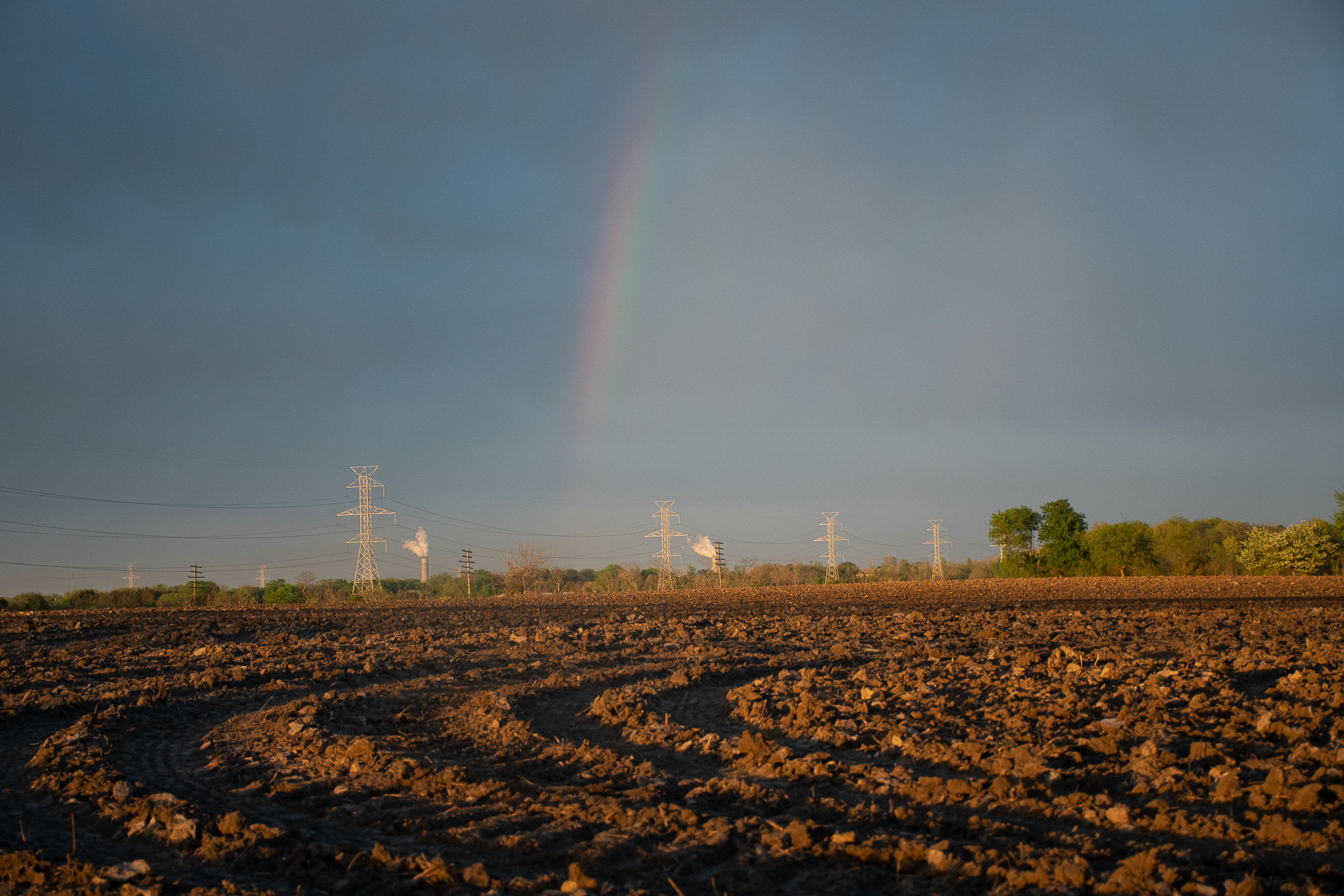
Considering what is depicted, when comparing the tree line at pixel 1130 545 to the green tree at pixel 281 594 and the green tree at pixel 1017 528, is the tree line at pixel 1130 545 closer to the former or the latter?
the green tree at pixel 1017 528

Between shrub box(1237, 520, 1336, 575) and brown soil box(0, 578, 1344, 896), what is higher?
brown soil box(0, 578, 1344, 896)

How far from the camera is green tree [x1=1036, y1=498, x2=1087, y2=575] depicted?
6184 centimetres

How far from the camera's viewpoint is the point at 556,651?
14.2 m

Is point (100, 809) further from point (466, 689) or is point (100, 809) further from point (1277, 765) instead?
point (1277, 765)

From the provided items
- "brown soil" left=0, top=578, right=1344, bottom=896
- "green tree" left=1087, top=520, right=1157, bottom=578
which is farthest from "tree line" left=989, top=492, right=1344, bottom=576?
"brown soil" left=0, top=578, right=1344, bottom=896

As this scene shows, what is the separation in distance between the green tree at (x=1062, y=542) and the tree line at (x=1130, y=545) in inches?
1.7

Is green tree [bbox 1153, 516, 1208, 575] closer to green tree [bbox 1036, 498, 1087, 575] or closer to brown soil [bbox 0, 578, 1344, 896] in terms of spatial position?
green tree [bbox 1036, 498, 1087, 575]

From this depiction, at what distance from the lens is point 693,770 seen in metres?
6.66

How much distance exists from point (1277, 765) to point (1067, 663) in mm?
5306

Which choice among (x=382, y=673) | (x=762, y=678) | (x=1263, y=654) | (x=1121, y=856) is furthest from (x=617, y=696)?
(x=1263, y=654)

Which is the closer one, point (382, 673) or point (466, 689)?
point (466, 689)

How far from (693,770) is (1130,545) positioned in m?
65.2

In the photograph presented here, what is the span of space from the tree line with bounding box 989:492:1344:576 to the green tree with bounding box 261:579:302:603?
2232 inches

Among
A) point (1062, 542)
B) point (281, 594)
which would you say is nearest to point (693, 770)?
point (281, 594)
